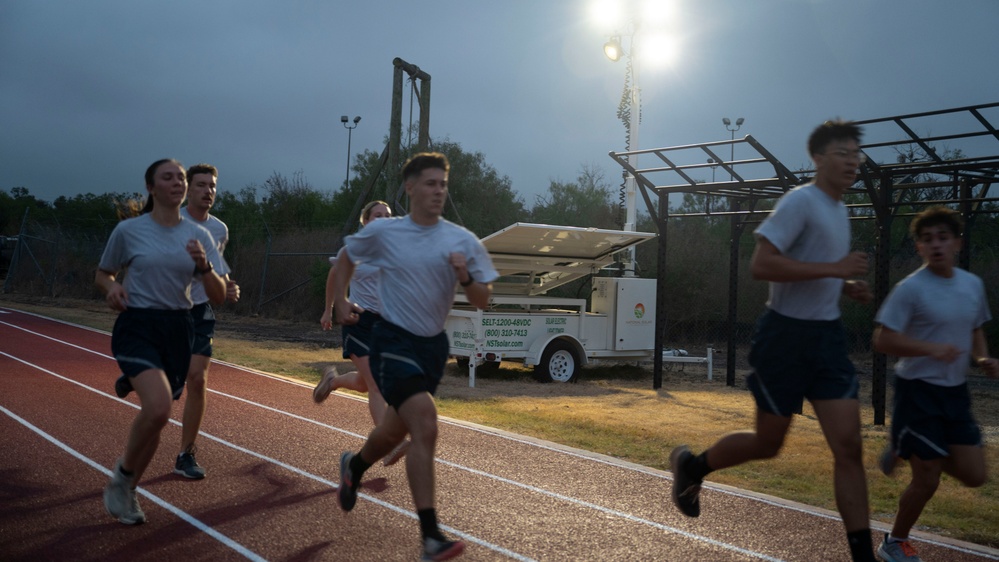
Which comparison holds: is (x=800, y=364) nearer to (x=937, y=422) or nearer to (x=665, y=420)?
(x=937, y=422)

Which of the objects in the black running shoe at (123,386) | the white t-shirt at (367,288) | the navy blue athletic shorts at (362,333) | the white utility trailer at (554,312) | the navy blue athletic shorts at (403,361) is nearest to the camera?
the navy blue athletic shorts at (403,361)

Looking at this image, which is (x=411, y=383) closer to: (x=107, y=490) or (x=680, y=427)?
(x=107, y=490)

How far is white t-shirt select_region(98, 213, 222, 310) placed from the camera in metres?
5.10

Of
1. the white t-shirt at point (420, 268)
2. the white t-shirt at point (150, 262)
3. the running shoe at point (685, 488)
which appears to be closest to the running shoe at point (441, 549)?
the white t-shirt at point (420, 268)

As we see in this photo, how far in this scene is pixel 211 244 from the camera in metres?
5.51

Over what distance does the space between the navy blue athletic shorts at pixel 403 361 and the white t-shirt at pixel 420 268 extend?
0.05 m

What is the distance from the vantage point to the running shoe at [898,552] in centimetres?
466

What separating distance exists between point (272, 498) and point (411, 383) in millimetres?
2121

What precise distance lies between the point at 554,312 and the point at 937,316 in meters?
10.4

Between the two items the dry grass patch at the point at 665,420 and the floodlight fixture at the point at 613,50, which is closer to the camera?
the dry grass patch at the point at 665,420

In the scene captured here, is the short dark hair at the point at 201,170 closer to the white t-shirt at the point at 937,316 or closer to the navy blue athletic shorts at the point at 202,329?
the navy blue athletic shorts at the point at 202,329

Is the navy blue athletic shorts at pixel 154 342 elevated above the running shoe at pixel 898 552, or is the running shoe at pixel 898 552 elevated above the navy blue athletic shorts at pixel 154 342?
the navy blue athletic shorts at pixel 154 342

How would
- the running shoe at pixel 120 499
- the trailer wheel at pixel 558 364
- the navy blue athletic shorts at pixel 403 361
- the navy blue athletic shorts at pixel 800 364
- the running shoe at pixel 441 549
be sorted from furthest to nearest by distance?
the trailer wheel at pixel 558 364, the running shoe at pixel 120 499, the navy blue athletic shorts at pixel 403 361, the navy blue athletic shorts at pixel 800 364, the running shoe at pixel 441 549

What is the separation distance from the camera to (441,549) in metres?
3.99
